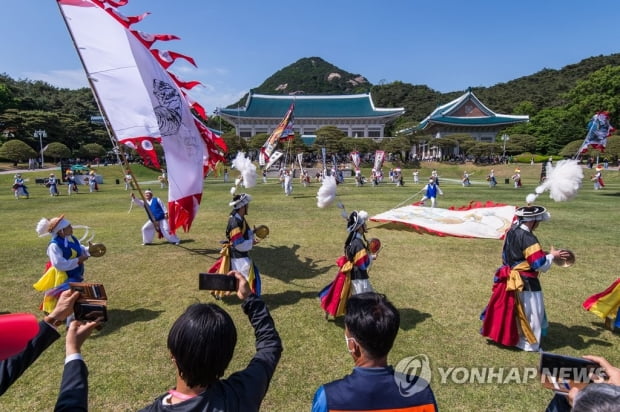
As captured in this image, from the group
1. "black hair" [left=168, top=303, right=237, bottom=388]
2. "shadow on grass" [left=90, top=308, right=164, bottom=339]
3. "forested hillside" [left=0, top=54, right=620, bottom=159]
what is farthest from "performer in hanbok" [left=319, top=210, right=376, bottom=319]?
"forested hillside" [left=0, top=54, right=620, bottom=159]

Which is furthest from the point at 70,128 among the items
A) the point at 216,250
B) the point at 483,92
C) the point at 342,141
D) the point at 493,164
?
the point at 483,92

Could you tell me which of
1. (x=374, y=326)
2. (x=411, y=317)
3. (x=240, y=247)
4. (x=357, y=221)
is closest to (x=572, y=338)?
(x=411, y=317)

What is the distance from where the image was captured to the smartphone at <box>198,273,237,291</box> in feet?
7.93

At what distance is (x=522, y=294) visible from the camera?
496cm

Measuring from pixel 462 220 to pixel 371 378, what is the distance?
38.9 ft

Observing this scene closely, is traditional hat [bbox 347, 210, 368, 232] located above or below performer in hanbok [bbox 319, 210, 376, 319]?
above

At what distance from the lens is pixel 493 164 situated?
48688 millimetres

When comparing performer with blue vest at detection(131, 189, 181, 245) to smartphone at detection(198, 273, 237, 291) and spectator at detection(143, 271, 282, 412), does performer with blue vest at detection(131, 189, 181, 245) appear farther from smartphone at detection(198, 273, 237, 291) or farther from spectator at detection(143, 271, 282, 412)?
spectator at detection(143, 271, 282, 412)

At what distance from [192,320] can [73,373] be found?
2.01 feet

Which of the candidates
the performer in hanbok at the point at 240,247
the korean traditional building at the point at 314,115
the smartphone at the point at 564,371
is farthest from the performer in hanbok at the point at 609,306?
the korean traditional building at the point at 314,115

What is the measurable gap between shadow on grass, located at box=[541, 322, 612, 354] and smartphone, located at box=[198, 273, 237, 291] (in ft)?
15.6

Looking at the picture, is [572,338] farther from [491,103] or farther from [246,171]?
[491,103]

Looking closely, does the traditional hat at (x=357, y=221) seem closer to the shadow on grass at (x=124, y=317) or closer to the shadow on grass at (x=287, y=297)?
the shadow on grass at (x=287, y=297)

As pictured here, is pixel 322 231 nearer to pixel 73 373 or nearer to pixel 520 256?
pixel 520 256
